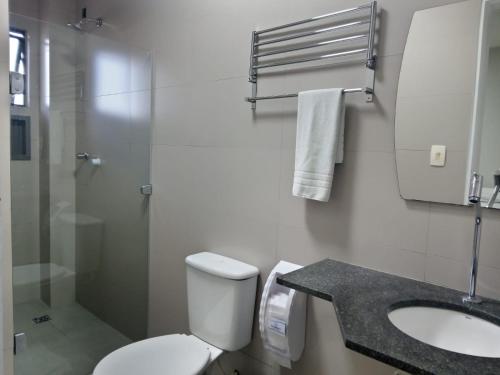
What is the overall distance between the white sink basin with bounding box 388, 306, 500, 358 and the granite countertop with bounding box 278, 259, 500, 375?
20 mm

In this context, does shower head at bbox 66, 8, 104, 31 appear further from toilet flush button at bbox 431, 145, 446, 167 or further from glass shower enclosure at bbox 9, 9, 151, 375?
toilet flush button at bbox 431, 145, 446, 167

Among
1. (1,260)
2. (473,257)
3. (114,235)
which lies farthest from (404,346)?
(114,235)

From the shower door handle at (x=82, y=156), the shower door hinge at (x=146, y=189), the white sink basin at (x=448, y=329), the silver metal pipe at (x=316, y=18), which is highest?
the silver metal pipe at (x=316, y=18)

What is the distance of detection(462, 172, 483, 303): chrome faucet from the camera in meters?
1.09

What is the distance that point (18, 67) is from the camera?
6.02ft

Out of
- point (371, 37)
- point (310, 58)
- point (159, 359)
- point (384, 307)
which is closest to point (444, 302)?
point (384, 307)

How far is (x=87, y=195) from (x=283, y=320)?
159cm

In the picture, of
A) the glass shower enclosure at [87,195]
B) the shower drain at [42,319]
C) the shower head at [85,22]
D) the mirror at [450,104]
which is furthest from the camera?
the shower head at [85,22]

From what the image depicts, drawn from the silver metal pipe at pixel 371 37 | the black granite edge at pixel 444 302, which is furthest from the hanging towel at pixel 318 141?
the black granite edge at pixel 444 302

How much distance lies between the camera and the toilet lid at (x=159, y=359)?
1.47 metres

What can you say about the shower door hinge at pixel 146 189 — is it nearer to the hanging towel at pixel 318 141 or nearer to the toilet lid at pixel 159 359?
the toilet lid at pixel 159 359

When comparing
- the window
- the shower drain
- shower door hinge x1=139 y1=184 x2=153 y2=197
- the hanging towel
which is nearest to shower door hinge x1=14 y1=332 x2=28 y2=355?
the shower drain

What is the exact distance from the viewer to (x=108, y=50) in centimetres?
230

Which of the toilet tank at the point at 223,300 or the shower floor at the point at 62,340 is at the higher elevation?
the toilet tank at the point at 223,300
